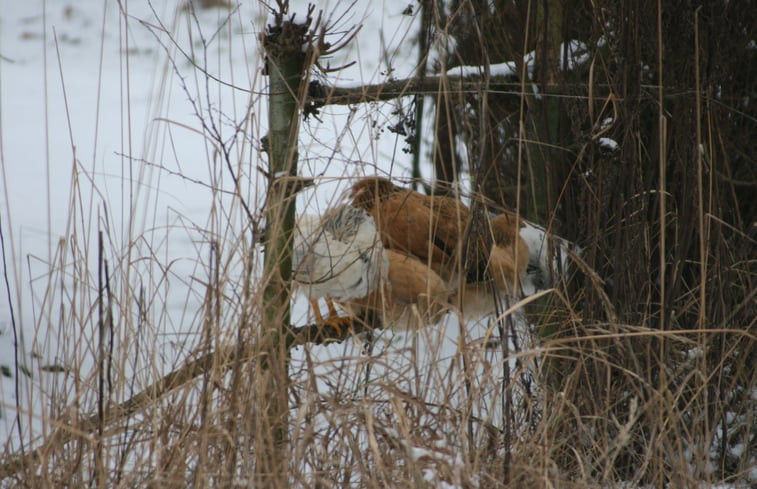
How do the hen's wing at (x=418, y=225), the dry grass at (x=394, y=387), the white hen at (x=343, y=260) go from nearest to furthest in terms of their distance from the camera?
the dry grass at (x=394, y=387) < the white hen at (x=343, y=260) < the hen's wing at (x=418, y=225)

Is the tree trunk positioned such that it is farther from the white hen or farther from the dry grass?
the white hen

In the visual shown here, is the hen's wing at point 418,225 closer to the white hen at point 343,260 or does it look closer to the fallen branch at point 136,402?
the white hen at point 343,260

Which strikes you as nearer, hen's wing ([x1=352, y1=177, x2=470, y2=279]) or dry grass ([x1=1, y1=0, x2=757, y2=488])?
dry grass ([x1=1, y1=0, x2=757, y2=488])

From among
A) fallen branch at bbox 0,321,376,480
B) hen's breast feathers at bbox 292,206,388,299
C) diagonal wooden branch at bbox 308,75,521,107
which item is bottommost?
fallen branch at bbox 0,321,376,480

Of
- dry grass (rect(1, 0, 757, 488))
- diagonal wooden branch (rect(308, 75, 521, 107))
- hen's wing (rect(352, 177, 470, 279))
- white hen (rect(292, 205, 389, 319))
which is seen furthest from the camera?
hen's wing (rect(352, 177, 470, 279))

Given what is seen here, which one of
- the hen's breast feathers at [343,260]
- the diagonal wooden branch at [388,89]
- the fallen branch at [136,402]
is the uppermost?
the diagonal wooden branch at [388,89]

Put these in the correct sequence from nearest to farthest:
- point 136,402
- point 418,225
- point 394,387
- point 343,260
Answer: point 394,387 → point 136,402 → point 343,260 → point 418,225

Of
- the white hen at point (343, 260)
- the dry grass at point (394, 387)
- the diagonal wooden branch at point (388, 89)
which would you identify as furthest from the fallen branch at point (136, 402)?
the diagonal wooden branch at point (388, 89)

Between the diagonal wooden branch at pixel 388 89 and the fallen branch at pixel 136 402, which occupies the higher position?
the diagonal wooden branch at pixel 388 89

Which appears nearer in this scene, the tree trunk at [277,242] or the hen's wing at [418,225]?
the tree trunk at [277,242]

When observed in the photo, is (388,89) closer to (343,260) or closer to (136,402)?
(343,260)

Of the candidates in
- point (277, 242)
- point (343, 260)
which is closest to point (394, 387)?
point (277, 242)

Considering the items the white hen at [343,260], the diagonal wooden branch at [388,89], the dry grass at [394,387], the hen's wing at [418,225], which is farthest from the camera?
the hen's wing at [418,225]

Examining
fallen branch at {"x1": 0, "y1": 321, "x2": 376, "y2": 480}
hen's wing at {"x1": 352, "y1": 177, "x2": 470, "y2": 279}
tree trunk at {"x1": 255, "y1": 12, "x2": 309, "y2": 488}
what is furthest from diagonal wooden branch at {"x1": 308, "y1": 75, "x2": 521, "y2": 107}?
fallen branch at {"x1": 0, "y1": 321, "x2": 376, "y2": 480}
